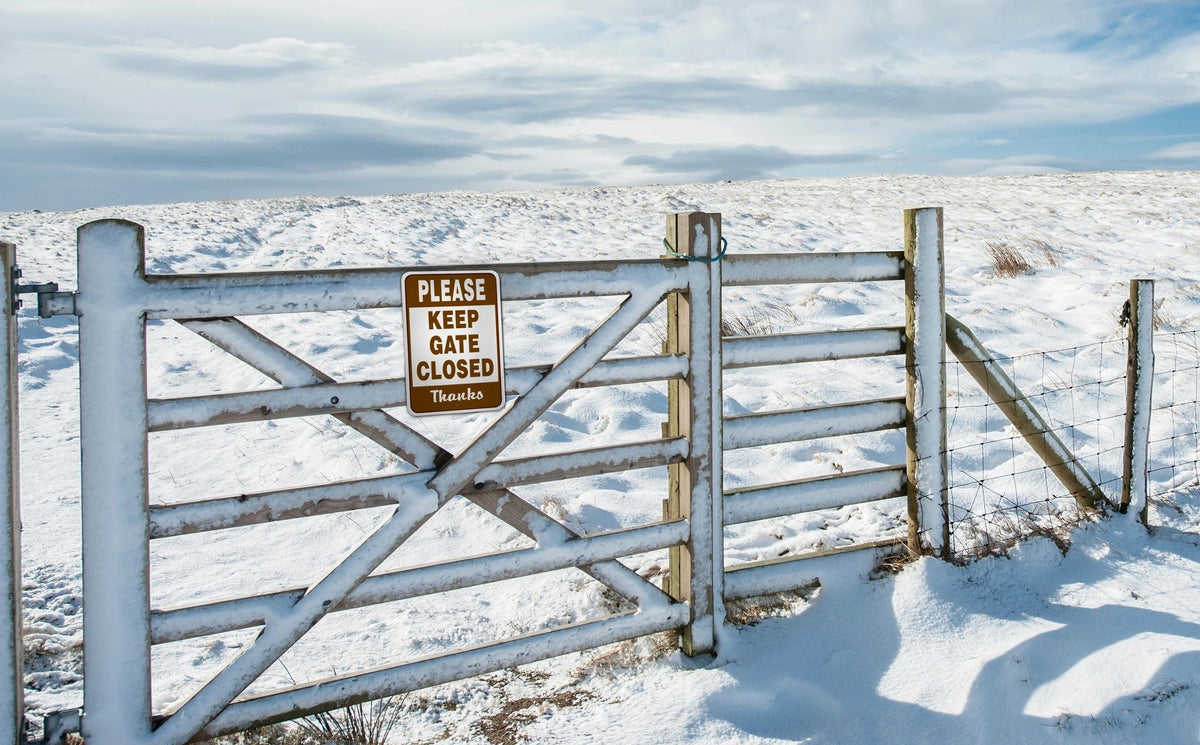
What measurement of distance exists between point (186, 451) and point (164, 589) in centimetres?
209

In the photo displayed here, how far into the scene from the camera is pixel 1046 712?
3.08 meters

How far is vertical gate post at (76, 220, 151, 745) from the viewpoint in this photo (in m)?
2.60

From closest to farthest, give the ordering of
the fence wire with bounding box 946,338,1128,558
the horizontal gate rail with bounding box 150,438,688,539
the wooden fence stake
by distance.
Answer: the horizontal gate rail with bounding box 150,438,688,539 < the wooden fence stake < the fence wire with bounding box 946,338,1128,558

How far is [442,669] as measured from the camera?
312 centimetres

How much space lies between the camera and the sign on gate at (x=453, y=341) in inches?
116

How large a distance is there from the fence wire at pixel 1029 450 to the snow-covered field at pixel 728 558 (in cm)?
21

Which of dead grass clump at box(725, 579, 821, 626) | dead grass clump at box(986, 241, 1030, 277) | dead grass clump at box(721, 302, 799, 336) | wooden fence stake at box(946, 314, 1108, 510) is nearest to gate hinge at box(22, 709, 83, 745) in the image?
dead grass clump at box(725, 579, 821, 626)

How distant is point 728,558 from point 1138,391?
231 cm

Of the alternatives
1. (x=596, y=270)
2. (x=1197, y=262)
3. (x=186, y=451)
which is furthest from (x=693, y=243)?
(x=1197, y=262)

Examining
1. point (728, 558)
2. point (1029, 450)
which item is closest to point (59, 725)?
point (728, 558)

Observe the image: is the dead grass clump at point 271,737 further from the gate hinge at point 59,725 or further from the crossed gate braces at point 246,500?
the gate hinge at point 59,725

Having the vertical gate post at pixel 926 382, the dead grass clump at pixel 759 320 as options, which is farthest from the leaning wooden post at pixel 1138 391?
the dead grass clump at pixel 759 320

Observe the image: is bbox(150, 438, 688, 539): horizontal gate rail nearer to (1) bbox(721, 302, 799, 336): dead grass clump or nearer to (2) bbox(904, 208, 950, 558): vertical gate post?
(2) bbox(904, 208, 950, 558): vertical gate post

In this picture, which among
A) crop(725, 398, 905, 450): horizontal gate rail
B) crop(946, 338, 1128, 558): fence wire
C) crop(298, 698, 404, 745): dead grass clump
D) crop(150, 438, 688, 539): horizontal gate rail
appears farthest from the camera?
crop(946, 338, 1128, 558): fence wire
